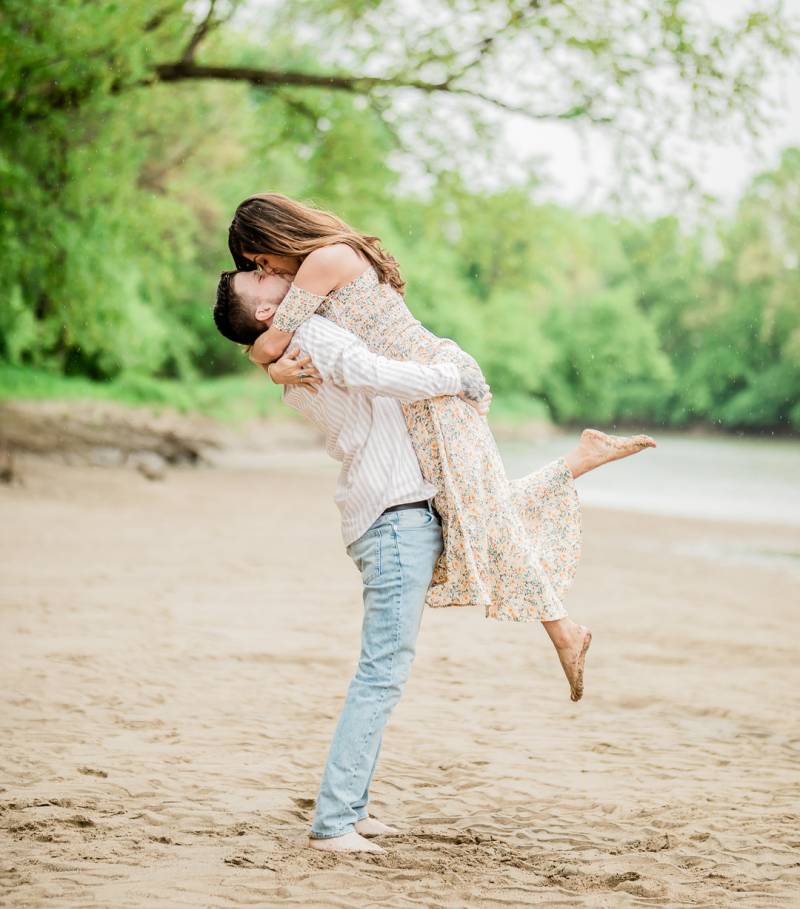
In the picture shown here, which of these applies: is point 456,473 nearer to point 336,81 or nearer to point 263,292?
point 263,292

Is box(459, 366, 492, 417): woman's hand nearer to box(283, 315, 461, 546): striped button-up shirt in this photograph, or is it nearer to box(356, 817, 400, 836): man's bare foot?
box(283, 315, 461, 546): striped button-up shirt

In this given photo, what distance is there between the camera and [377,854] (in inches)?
149

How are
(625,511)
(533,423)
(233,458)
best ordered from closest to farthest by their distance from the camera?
(625,511)
(233,458)
(533,423)

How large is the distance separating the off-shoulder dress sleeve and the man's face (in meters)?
0.06

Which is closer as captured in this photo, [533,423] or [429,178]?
[429,178]

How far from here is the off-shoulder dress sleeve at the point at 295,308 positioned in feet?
11.9

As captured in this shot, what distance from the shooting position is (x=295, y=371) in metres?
3.63

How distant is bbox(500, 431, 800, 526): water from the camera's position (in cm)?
2302

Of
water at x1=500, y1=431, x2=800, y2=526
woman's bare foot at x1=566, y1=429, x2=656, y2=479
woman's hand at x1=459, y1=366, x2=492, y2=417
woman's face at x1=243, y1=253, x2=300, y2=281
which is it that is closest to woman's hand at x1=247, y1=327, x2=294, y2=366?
woman's face at x1=243, y1=253, x2=300, y2=281

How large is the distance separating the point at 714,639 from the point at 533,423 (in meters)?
42.0

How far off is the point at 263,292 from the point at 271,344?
163 mm

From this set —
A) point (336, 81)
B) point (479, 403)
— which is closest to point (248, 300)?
point (479, 403)

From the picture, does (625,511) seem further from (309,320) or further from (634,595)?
(309,320)

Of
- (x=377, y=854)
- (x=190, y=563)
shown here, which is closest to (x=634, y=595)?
(x=190, y=563)
